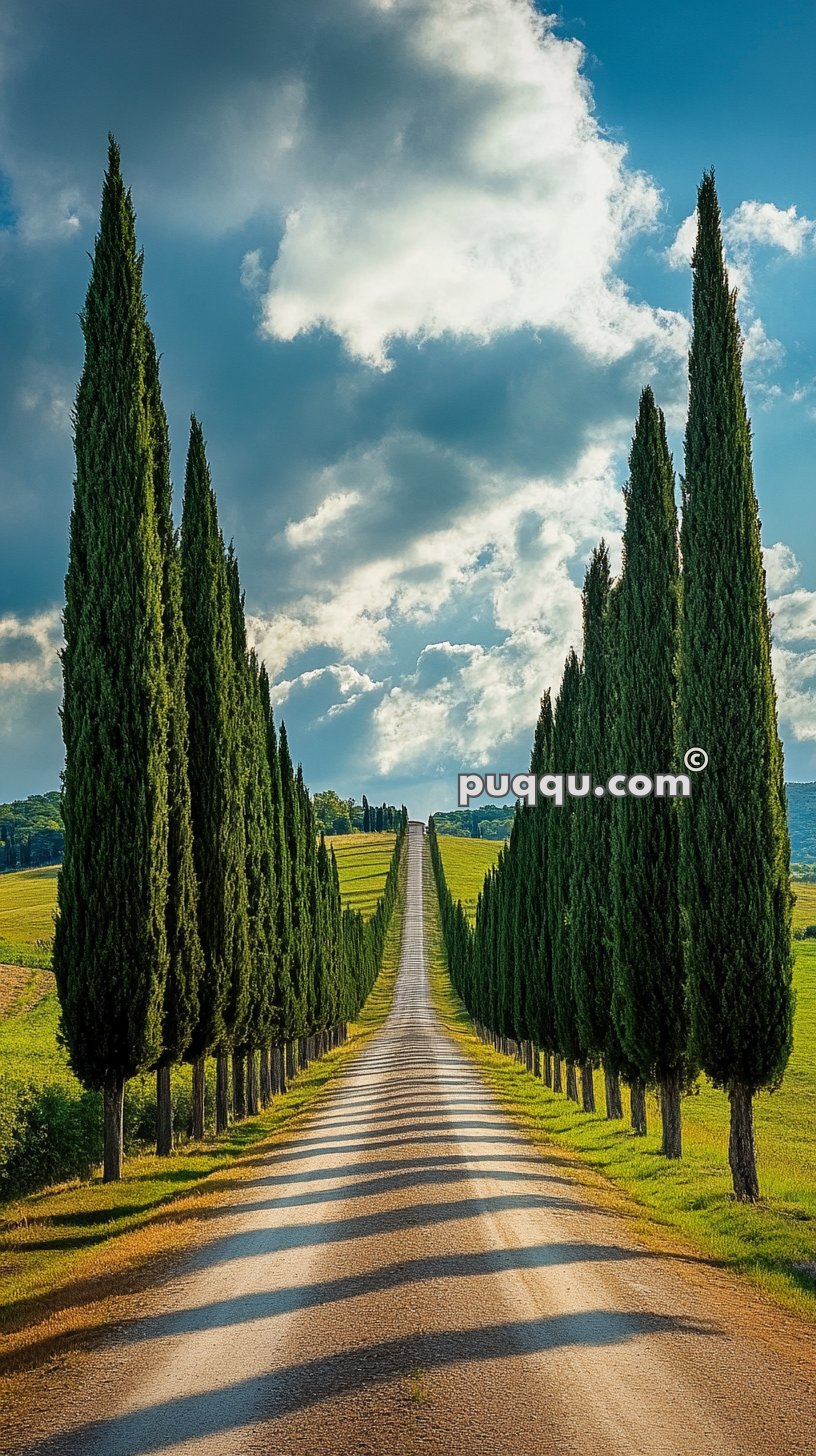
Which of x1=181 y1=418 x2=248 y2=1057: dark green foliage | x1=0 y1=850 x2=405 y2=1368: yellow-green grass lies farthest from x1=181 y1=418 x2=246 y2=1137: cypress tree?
x1=0 y1=850 x2=405 y2=1368: yellow-green grass

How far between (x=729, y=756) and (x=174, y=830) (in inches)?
353

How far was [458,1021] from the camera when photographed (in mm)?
74562

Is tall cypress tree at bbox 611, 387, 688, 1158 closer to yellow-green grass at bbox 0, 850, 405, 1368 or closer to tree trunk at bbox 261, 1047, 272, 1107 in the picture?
yellow-green grass at bbox 0, 850, 405, 1368

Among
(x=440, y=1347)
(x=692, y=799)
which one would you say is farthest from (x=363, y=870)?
(x=440, y=1347)

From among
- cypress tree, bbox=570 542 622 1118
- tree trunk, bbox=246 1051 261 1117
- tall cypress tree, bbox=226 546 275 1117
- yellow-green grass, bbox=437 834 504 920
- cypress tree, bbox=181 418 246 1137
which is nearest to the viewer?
cypress tree, bbox=181 418 246 1137

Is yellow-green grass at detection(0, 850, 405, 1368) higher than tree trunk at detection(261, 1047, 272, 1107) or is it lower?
higher

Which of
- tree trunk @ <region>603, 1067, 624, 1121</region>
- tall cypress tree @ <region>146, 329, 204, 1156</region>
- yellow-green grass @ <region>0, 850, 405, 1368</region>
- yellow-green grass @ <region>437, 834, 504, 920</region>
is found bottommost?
yellow-green grass @ <region>437, 834, 504, 920</region>

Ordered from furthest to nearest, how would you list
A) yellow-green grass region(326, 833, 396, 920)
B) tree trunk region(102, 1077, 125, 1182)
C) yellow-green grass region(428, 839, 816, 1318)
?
1. yellow-green grass region(326, 833, 396, 920)
2. tree trunk region(102, 1077, 125, 1182)
3. yellow-green grass region(428, 839, 816, 1318)

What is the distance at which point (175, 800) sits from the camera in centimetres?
1600

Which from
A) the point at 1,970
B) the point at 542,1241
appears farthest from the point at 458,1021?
the point at 542,1241

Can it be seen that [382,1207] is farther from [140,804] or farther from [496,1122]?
[496,1122]

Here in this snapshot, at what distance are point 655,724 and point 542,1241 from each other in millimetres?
9299

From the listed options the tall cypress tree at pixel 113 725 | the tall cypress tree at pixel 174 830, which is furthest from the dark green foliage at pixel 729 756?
the tall cypress tree at pixel 174 830

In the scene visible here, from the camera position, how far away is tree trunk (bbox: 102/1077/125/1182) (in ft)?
44.3
